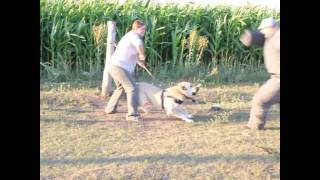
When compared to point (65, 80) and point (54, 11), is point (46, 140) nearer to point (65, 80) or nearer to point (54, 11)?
point (65, 80)

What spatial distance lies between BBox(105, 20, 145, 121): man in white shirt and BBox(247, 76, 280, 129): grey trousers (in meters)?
1.33

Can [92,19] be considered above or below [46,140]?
above

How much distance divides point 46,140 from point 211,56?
121 inches

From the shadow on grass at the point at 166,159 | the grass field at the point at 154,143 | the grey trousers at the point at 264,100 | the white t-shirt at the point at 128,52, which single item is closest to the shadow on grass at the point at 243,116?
the grass field at the point at 154,143

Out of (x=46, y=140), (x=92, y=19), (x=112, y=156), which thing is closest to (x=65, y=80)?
(x=92, y=19)

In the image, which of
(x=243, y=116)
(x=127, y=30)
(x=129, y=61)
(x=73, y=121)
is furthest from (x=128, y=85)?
(x=127, y=30)

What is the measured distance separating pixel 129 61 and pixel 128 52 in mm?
111

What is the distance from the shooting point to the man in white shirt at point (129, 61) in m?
6.10

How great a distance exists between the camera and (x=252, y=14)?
7.90m

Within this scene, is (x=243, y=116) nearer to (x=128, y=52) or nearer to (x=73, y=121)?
(x=128, y=52)

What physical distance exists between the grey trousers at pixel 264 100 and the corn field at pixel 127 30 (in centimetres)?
172

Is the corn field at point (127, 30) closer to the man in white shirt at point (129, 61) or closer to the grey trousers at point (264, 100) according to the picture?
the man in white shirt at point (129, 61)

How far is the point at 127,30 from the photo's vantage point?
7.53 metres
